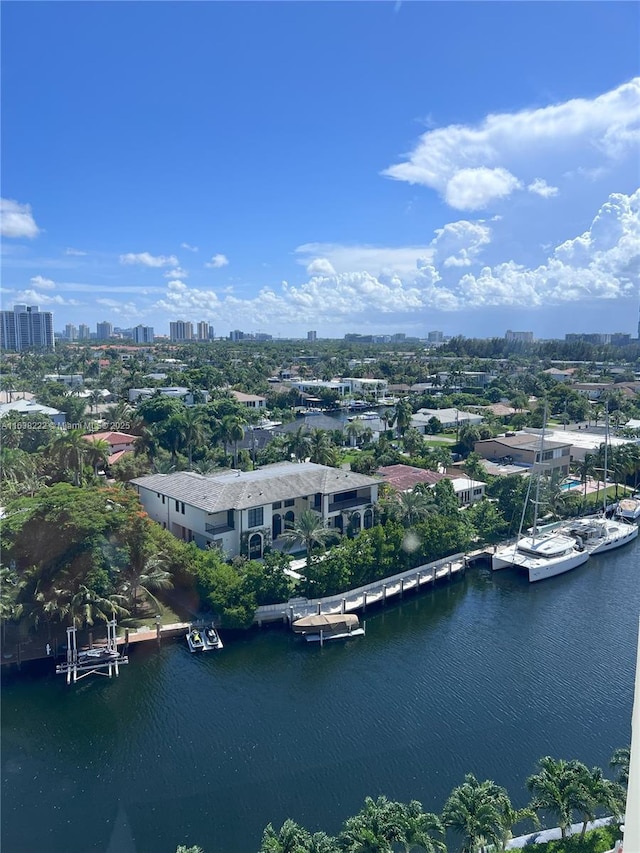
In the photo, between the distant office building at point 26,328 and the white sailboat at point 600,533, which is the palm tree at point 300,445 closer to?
Answer: the white sailboat at point 600,533

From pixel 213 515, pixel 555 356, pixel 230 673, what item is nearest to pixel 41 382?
pixel 213 515

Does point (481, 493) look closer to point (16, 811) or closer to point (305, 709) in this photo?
point (305, 709)

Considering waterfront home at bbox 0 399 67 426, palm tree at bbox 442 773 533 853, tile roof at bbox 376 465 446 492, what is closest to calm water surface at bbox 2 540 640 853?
palm tree at bbox 442 773 533 853

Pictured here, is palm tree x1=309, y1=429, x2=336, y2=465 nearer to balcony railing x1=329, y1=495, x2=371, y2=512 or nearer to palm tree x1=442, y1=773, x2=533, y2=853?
balcony railing x1=329, y1=495, x2=371, y2=512

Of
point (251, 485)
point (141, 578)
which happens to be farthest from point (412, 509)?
point (141, 578)

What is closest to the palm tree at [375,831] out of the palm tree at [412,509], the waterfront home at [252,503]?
the waterfront home at [252,503]

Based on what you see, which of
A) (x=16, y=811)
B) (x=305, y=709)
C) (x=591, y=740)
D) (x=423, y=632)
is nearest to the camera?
(x=16, y=811)
